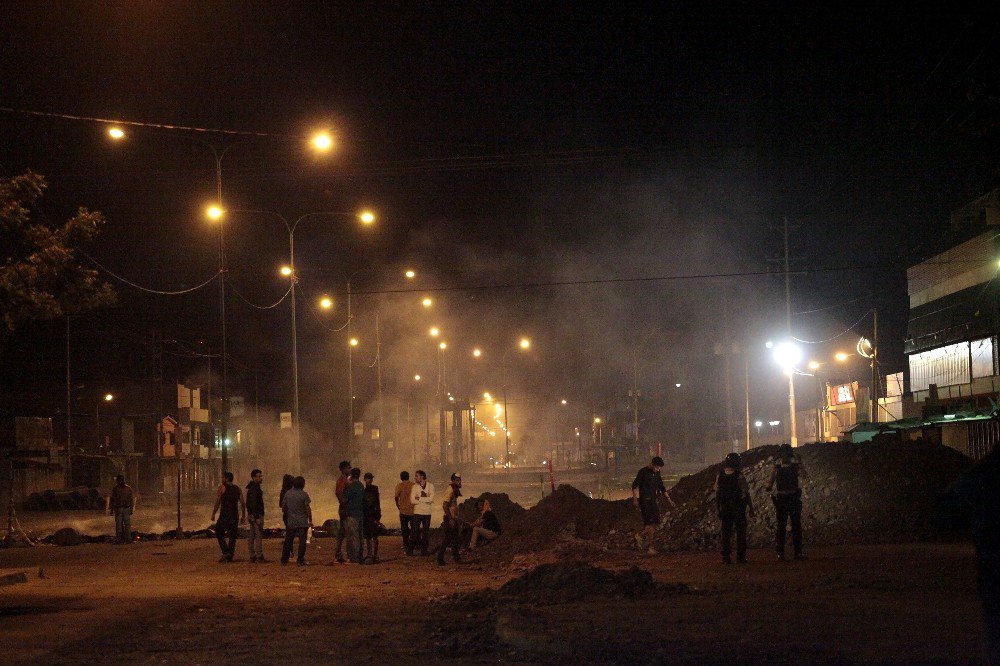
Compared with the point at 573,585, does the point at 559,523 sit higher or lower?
lower

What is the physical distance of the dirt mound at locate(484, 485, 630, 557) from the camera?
18.7 meters

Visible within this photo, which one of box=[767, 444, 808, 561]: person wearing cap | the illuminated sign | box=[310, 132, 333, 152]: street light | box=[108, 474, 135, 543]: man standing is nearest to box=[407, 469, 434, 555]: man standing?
box=[310, 132, 333, 152]: street light

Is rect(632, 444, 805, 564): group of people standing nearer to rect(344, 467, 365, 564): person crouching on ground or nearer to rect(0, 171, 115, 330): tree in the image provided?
rect(344, 467, 365, 564): person crouching on ground

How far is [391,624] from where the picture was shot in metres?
10.3

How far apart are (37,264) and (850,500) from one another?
1505 centimetres

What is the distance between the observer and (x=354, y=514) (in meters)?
17.3

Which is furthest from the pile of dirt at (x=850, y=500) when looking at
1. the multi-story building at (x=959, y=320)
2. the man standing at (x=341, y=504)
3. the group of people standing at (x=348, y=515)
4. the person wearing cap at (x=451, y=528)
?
the multi-story building at (x=959, y=320)

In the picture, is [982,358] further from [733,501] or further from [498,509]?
[733,501]

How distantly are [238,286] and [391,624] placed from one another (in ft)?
175

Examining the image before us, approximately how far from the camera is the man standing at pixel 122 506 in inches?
877

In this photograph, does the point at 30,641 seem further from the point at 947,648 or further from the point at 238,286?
the point at 238,286

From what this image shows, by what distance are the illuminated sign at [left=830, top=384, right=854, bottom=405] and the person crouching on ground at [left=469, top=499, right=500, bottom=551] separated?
37.8 metres

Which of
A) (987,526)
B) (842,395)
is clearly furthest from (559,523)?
(842,395)

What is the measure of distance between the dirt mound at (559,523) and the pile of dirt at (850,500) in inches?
29.6
